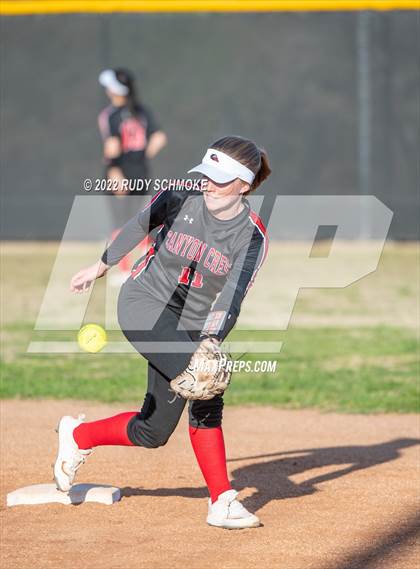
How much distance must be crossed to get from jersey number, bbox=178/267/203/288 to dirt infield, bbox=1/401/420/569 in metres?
1.19

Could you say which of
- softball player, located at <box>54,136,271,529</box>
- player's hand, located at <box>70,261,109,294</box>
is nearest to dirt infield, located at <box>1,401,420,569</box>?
softball player, located at <box>54,136,271,529</box>

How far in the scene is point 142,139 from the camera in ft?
47.4

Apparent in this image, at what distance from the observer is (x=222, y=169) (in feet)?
17.3

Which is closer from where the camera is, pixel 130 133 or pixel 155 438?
pixel 155 438

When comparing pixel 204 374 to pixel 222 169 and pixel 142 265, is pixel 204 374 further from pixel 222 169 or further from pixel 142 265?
pixel 222 169

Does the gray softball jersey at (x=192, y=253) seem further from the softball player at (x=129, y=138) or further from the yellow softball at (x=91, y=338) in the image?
the softball player at (x=129, y=138)

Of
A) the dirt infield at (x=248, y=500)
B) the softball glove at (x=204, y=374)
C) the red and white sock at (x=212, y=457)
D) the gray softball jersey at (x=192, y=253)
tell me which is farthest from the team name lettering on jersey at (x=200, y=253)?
the dirt infield at (x=248, y=500)

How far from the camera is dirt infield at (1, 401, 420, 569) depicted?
Answer: 16.3 ft

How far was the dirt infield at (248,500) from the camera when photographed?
196 inches

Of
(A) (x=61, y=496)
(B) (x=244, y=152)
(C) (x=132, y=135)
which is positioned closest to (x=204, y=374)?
(B) (x=244, y=152)

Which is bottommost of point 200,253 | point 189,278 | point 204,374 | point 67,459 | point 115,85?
point 67,459

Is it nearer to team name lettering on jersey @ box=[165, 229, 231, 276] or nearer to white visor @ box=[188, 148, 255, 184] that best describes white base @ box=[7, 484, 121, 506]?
team name lettering on jersey @ box=[165, 229, 231, 276]

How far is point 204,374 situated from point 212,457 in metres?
0.57

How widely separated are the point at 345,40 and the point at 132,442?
42.6ft
